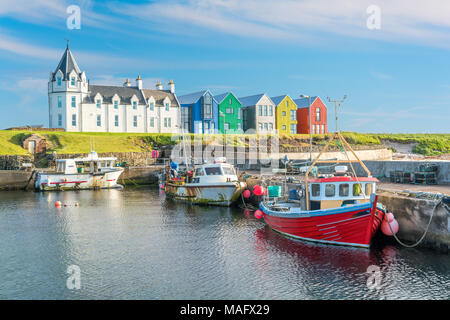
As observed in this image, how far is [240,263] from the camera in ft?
56.2

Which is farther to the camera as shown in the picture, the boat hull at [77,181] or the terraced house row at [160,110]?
the terraced house row at [160,110]

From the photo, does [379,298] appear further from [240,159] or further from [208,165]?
[240,159]

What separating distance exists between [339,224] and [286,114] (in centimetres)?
5409

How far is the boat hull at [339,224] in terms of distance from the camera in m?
17.4

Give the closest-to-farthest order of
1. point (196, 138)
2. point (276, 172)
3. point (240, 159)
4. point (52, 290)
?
point (52, 290) < point (276, 172) < point (240, 159) < point (196, 138)

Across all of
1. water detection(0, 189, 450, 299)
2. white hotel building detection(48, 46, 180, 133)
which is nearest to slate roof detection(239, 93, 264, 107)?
white hotel building detection(48, 46, 180, 133)

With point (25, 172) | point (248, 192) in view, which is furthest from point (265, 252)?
point (25, 172)

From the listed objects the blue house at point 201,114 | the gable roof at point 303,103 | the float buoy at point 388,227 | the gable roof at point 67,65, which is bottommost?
the float buoy at point 388,227

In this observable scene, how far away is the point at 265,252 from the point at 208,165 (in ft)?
45.1

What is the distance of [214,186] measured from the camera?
31.0m

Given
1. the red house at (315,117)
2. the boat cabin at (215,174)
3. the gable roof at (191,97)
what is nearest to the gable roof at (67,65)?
the gable roof at (191,97)

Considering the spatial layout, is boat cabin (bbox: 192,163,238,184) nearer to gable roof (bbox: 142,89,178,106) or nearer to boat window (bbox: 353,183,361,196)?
boat window (bbox: 353,183,361,196)

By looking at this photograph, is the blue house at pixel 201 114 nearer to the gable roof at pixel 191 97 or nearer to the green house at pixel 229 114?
the gable roof at pixel 191 97

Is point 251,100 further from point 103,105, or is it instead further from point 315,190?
point 315,190
